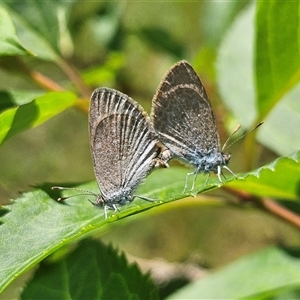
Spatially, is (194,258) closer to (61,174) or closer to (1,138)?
(1,138)

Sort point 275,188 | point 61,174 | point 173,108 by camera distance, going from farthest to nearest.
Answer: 1. point 61,174
2. point 173,108
3. point 275,188

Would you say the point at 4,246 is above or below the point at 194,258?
above

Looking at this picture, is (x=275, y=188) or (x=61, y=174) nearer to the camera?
(x=275, y=188)

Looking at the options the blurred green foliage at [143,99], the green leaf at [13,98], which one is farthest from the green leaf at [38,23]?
the green leaf at [13,98]

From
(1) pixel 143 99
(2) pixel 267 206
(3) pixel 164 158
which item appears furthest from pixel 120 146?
(1) pixel 143 99

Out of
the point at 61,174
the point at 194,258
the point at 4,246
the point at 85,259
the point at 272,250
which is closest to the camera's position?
the point at 4,246

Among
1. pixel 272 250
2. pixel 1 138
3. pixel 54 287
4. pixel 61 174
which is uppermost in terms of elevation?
pixel 1 138

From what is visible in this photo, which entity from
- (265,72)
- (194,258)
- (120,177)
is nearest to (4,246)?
(120,177)
